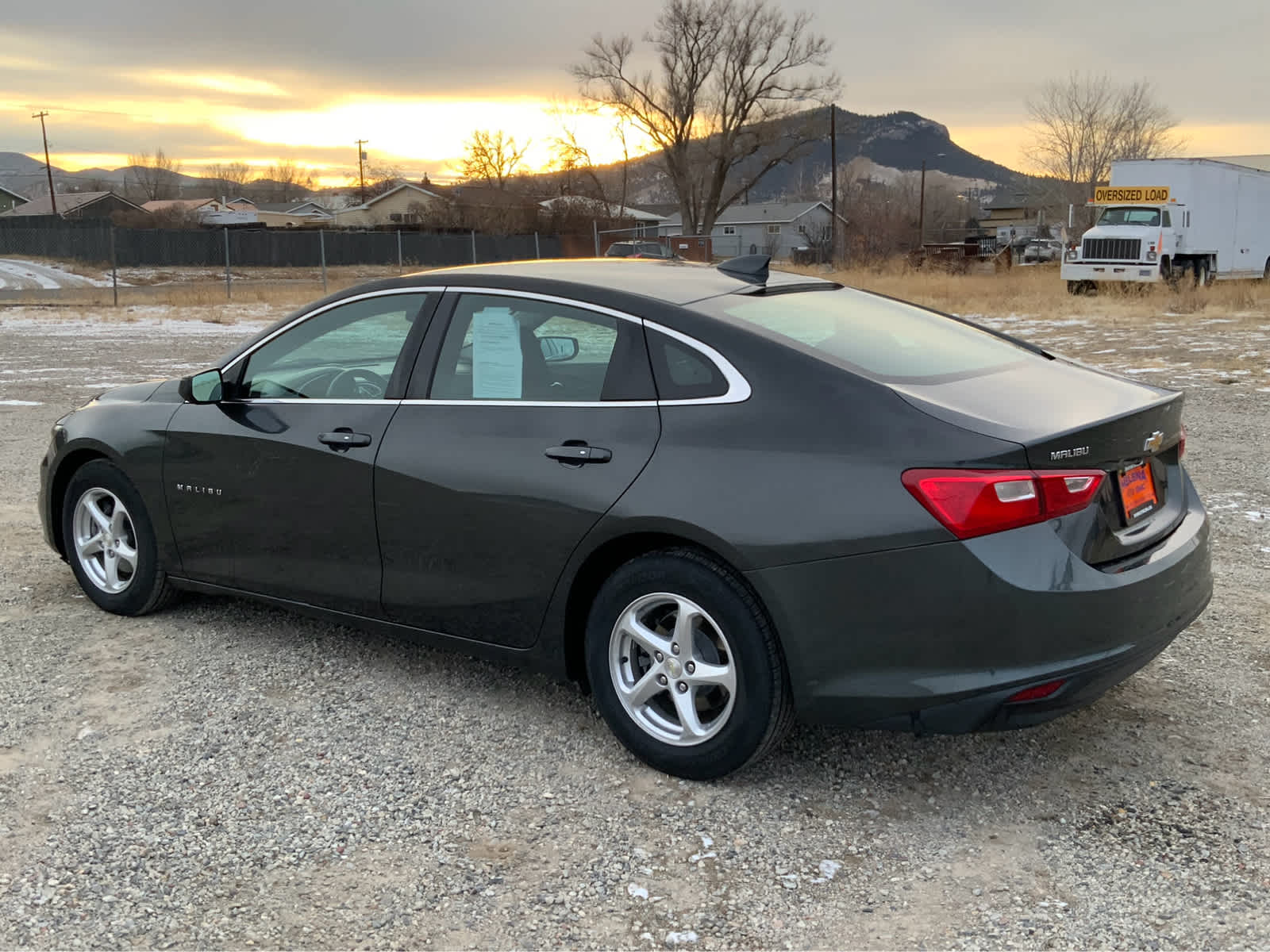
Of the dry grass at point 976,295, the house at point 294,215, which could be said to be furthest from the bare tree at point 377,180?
the dry grass at point 976,295

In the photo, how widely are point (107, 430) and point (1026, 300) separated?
984 inches

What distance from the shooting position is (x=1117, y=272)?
28.7m

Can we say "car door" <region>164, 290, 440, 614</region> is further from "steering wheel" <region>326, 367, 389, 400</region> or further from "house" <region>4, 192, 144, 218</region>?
"house" <region>4, 192, 144, 218</region>

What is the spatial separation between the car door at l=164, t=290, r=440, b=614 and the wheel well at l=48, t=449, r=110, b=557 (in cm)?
70

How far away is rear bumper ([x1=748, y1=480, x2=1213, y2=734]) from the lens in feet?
9.46

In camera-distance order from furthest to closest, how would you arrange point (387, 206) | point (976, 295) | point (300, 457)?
point (387, 206) → point (976, 295) → point (300, 457)

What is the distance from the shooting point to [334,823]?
322 centimetres

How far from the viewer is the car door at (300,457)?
159 inches

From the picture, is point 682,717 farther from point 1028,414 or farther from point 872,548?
point 1028,414

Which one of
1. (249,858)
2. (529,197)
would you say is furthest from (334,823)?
(529,197)

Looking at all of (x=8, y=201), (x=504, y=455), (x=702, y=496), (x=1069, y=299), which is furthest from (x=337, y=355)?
(x=8, y=201)

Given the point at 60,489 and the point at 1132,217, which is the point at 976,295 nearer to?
the point at 1132,217

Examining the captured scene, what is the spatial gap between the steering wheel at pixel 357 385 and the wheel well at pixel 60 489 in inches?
59.6

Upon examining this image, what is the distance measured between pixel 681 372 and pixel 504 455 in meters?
0.66
